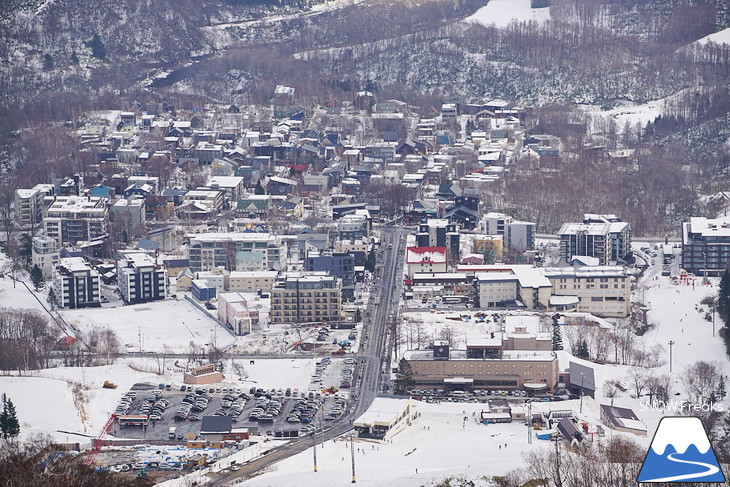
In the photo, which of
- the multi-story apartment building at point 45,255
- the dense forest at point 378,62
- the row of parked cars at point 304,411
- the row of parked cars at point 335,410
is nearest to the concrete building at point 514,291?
the row of parked cars at point 335,410

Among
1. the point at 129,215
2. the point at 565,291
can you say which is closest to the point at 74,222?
the point at 129,215

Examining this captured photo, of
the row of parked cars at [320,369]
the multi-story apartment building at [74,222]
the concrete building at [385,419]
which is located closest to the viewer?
the concrete building at [385,419]

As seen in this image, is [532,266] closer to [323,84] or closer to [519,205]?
[519,205]

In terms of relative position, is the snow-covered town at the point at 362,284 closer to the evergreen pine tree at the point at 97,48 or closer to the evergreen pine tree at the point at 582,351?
the evergreen pine tree at the point at 582,351

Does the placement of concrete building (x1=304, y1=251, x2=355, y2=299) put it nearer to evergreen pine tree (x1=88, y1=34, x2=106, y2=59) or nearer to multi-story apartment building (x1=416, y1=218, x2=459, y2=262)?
multi-story apartment building (x1=416, y1=218, x2=459, y2=262)

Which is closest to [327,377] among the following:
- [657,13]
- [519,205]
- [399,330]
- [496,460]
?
[399,330]

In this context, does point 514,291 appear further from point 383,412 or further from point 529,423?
point 383,412

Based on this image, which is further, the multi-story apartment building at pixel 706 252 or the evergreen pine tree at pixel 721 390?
the multi-story apartment building at pixel 706 252
